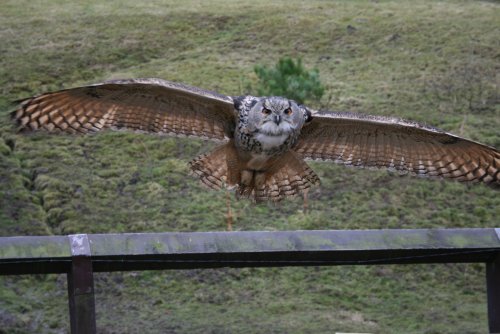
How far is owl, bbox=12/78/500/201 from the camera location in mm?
6676

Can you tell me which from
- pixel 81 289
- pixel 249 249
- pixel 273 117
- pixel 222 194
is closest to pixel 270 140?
pixel 273 117

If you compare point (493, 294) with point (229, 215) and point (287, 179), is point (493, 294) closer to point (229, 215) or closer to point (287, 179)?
point (287, 179)

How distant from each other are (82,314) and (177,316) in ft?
10.5

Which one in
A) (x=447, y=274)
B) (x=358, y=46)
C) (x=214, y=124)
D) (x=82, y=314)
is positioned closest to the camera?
(x=82, y=314)

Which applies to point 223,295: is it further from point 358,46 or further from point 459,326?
point 358,46

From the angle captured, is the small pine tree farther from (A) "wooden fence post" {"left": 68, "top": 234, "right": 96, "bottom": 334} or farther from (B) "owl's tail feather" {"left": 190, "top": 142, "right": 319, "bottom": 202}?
(A) "wooden fence post" {"left": 68, "top": 234, "right": 96, "bottom": 334}

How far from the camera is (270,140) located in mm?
7066

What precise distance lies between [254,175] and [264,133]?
543mm

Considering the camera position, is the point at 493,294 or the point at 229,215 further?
the point at 229,215

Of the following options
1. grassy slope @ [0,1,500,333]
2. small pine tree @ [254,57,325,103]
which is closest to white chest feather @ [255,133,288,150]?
grassy slope @ [0,1,500,333]

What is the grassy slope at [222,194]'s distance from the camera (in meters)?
8.02

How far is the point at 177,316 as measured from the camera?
7836mm

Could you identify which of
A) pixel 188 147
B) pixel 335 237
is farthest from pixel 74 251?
pixel 188 147

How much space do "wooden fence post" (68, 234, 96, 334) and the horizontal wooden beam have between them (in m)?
0.03
